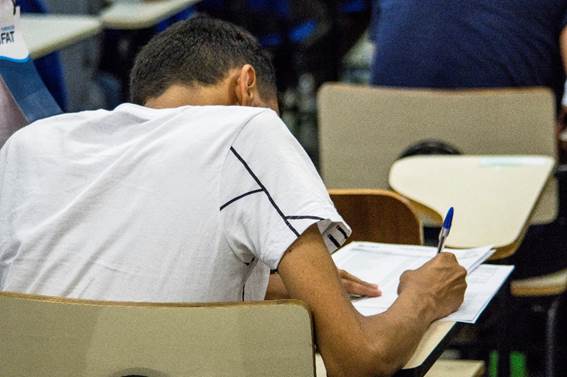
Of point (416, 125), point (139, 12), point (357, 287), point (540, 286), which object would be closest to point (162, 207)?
point (357, 287)

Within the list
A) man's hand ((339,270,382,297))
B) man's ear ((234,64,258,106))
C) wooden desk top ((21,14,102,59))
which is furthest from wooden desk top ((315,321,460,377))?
wooden desk top ((21,14,102,59))

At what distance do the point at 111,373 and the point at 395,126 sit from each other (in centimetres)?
172

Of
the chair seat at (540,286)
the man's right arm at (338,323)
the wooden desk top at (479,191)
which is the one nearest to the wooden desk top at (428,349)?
the man's right arm at (338,323)

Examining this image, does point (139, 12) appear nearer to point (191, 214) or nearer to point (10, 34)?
point (10, 34)

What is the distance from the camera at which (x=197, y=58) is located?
181 cm

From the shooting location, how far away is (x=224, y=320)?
148 centimetres

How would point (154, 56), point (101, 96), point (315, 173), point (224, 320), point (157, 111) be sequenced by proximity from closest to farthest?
point (224, 320)
point (315, 173)
point (157, 111)
point (154, 56)
point (101, 96)

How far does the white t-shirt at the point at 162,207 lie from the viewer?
1.57 meters

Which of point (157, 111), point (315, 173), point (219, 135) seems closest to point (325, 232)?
point (315, 173)

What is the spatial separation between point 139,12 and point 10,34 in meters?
3.70

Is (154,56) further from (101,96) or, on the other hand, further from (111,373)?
(101,96)

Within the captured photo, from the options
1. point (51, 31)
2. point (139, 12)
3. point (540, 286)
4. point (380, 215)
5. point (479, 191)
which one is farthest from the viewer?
point (139, 12)

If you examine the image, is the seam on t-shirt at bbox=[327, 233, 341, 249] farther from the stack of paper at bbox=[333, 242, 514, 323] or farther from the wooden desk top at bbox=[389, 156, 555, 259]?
the wooden desk top at bbox=[389, 156, 555, 259]

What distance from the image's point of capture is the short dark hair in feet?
5.95
